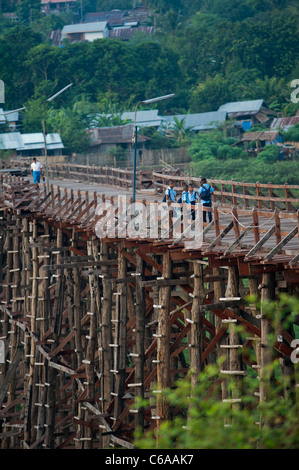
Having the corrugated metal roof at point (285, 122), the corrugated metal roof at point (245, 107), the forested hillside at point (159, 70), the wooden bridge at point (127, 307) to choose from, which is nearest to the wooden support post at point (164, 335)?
the wooden bridge at point (127, 307)

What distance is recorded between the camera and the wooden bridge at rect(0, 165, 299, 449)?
44.6ft

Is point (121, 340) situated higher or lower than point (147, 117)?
lower

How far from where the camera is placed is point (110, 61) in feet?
244

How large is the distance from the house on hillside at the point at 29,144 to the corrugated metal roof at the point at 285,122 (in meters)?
17.3

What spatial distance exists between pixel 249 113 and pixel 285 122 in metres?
3.69

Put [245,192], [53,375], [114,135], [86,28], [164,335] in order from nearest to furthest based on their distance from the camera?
1. [164,335]
2. [245,192]
3. [53,375]
4. [114,135]
5. [86,28]

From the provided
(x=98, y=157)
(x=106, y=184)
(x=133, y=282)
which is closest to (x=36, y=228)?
(x=133, y=282)

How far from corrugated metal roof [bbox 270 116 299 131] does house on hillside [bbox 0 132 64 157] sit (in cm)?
1734

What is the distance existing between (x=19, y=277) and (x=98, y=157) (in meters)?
38.3

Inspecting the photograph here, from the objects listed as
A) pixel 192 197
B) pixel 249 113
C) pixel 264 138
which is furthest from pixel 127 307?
pixel 249 113

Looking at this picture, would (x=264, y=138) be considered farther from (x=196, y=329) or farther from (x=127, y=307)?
(x=196, y=329)

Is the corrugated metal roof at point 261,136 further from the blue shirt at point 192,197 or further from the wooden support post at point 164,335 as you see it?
the wooden support post at point 164,335

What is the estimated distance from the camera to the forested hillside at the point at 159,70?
71.8 m

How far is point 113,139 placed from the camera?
65.6m
